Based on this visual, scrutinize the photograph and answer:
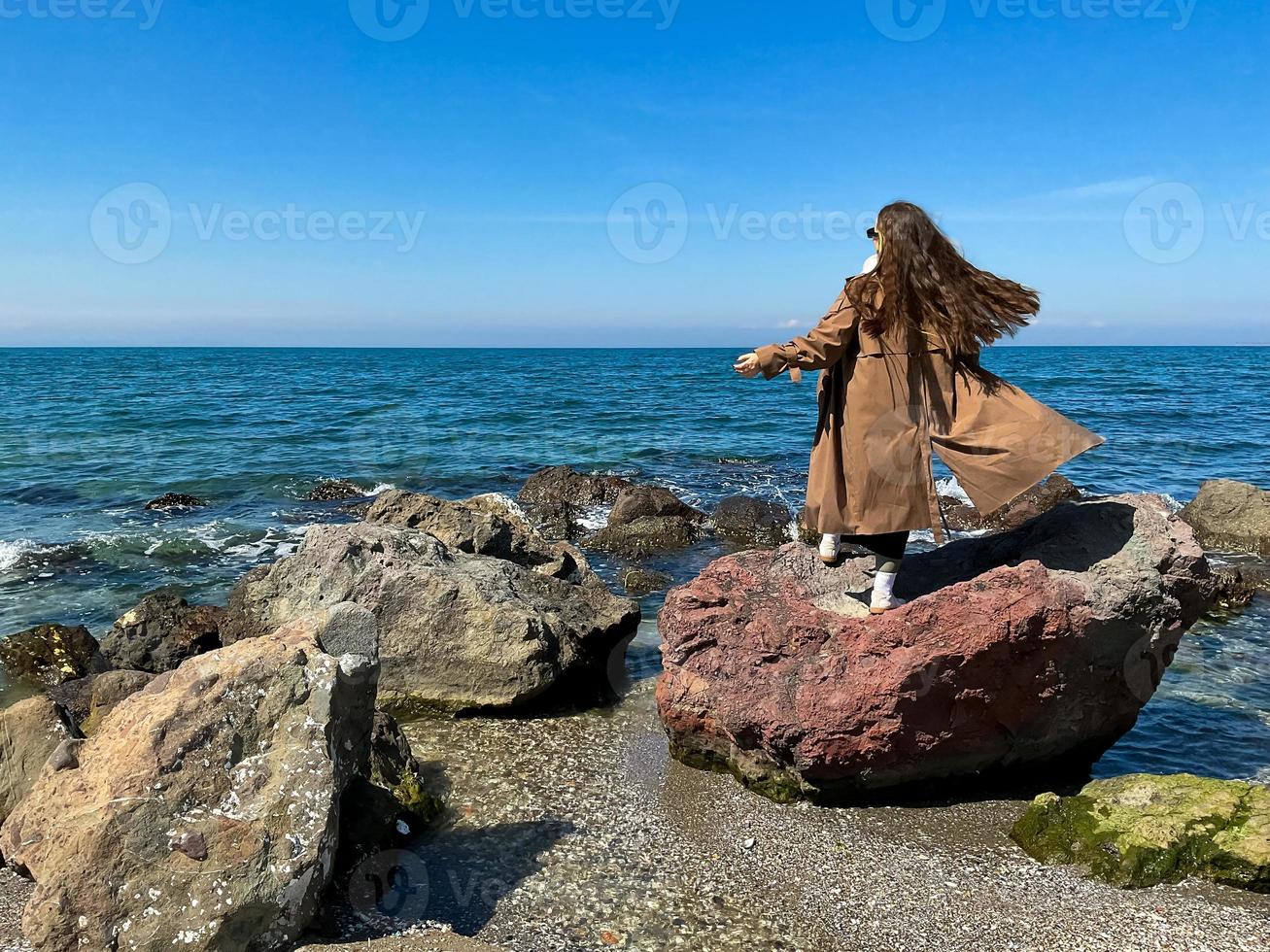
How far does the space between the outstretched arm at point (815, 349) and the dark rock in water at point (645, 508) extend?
31.5ft

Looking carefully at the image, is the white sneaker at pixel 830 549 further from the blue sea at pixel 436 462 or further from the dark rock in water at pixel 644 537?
the dark rock in water at pixel 644 537

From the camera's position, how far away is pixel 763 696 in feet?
19.0

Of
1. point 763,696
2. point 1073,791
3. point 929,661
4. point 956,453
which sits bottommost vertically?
point 1073,791

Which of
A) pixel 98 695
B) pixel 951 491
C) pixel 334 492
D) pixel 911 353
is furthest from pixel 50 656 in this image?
pixel 951 491

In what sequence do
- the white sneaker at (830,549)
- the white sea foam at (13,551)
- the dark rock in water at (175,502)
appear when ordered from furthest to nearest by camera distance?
1. the dark rock in water at (175,502)
2. the white sea foam at (13,551)
3. the white sneaker at (830,549)

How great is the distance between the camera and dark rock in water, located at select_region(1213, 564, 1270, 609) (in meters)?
10.5

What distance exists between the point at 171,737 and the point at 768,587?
3780mm

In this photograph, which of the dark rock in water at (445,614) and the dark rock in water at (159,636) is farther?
the dark rock in water at (159,636)

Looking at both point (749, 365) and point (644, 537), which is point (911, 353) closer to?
point (749, 365)

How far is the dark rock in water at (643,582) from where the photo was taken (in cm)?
1138

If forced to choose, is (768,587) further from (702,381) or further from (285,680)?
(702,381)

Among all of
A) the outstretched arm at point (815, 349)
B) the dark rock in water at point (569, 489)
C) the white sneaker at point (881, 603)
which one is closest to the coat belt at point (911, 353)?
the outstretched arm at point (815, 349)

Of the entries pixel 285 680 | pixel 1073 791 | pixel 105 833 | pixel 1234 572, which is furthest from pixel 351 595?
pixel 1234 572

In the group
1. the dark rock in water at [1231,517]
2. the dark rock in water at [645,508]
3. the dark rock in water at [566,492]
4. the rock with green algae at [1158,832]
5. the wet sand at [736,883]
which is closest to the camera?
the wet sand at [736,883]
